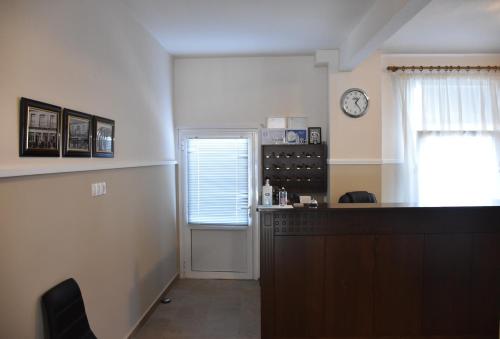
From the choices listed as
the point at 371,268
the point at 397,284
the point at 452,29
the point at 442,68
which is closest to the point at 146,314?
the point at 371,268

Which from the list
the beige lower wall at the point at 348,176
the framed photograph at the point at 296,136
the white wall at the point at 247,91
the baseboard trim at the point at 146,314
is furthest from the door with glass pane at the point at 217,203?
the beige lower wall at the point at 348,176

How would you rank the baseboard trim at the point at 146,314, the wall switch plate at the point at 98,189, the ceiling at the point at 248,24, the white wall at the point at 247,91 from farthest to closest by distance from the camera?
the white wall at the point at 247,91, the baseboard trim at the point at 146,314, the ceiling at the point at 248,24, the wall switch plate at the point at 98,189

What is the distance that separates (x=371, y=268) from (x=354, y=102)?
7.45 feet

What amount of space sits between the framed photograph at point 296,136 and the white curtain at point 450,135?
1.31m

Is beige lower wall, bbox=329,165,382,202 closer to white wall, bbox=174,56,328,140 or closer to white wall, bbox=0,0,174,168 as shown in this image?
white wall, bbox=174,56,328,140

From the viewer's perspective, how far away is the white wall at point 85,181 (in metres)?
1.62

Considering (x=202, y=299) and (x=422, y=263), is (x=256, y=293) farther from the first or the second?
(x=422, y=263)

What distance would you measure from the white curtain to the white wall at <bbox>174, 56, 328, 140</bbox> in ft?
3.79

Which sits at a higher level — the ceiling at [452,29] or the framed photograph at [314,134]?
the ceiling at [452,29]

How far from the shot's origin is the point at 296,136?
4344 mm

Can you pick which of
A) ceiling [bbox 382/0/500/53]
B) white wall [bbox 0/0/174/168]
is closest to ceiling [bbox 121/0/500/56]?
ceiling [bbox 382/0/500/53]

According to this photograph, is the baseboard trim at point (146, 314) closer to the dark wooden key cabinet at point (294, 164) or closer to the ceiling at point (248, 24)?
the dark wooden key cabinet at point (294, 164)

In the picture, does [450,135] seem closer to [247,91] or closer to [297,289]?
[247,91]

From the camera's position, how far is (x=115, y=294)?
2670 mm
